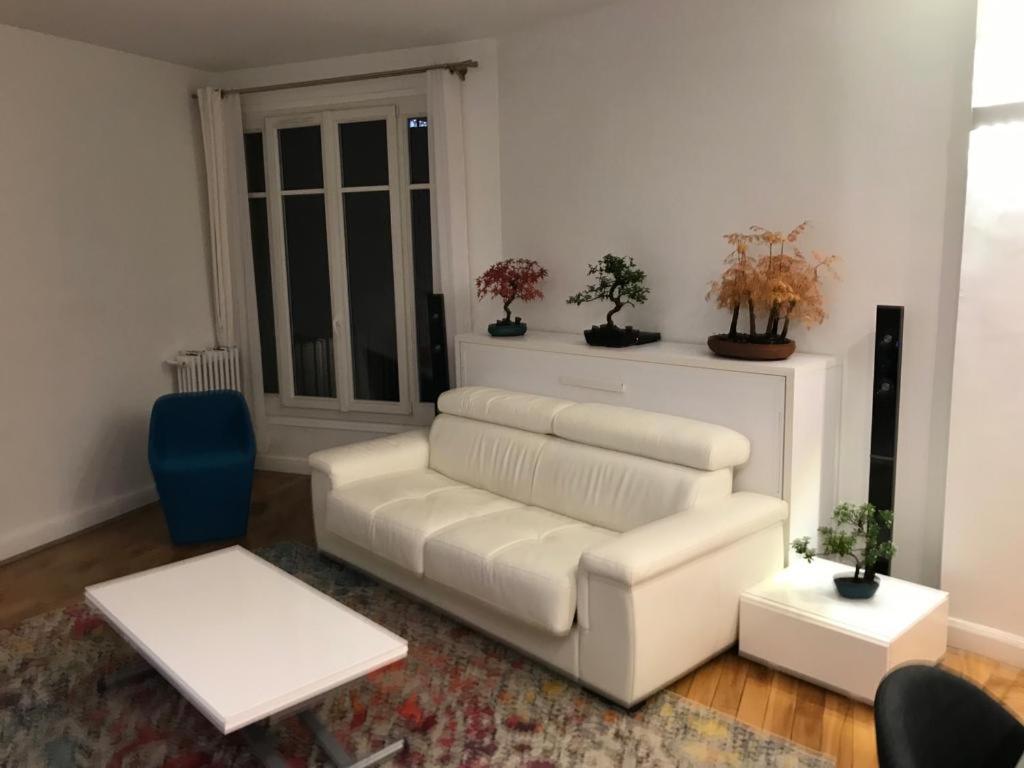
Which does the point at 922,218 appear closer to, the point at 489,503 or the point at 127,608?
the point at 489,503

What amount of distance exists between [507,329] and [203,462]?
1685 mm

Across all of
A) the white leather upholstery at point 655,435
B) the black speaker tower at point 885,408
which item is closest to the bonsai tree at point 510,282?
the white leather upholstery at point 655,435

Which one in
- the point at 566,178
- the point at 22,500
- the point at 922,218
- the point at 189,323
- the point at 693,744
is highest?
the point at 566,178

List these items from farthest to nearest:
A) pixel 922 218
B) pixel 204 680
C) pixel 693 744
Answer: pixel 922 218, pixel 693 744, pixel 204 680

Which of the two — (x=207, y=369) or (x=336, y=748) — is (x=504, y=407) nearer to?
(x=336, y=748)

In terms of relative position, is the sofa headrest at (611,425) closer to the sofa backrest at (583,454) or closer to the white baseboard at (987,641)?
the sofa backrest at (583,454)

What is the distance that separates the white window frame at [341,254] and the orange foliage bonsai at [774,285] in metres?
2.15

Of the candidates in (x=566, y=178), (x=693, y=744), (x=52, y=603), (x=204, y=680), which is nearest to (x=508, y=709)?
(x=693, y=744)

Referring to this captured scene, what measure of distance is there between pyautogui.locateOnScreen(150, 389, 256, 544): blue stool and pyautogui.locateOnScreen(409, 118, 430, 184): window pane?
5.27ft

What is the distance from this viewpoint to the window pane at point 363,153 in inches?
199

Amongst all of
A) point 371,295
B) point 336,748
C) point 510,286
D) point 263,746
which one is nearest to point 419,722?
point 336,748

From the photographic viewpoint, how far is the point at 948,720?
1.50 m

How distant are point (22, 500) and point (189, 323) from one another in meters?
1.42

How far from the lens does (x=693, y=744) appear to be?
257cm
